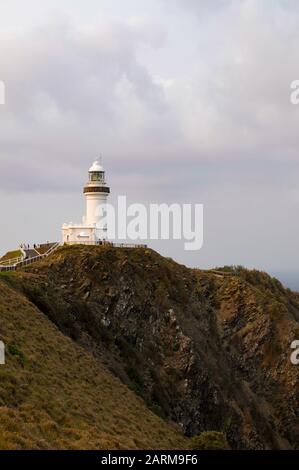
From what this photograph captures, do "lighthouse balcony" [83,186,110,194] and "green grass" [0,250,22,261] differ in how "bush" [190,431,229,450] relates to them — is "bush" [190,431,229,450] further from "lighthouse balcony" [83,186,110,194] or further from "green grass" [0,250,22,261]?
"lighthouse balcony" [83,186,110,194]

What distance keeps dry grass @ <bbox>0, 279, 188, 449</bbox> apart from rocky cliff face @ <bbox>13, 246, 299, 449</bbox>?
7648 mm

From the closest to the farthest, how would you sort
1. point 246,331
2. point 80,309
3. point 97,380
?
1. point 97,380
2. point 80,309
3. point 246,331

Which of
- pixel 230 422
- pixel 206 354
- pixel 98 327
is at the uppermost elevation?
pixel 98 327

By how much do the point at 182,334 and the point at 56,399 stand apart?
29537mm

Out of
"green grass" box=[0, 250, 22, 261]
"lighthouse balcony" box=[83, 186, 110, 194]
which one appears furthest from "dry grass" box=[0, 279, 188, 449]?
"lighthouse balcony" box=[83, 186, 110, 194]

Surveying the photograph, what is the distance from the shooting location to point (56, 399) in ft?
78.1

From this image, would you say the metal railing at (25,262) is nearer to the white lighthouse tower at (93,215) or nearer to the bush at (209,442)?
the white lighthouse tower at (93,215)

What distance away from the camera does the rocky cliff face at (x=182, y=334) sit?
45.6 m

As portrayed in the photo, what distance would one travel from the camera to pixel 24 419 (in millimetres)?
19500

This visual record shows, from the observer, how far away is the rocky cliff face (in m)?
45.6

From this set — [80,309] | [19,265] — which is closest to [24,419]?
[80,309]

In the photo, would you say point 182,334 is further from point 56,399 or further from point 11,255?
point 56,399
